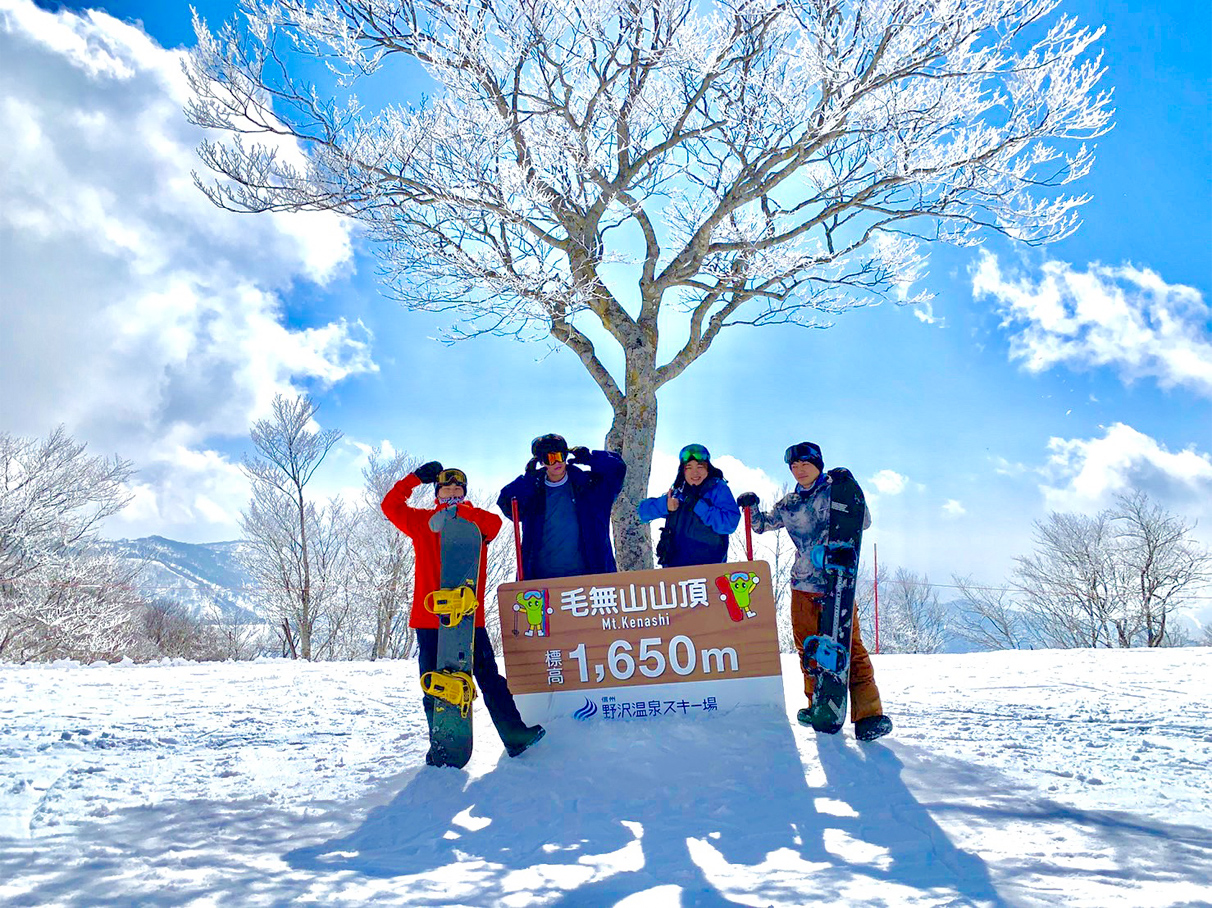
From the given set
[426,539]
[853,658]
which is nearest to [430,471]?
[426,539]

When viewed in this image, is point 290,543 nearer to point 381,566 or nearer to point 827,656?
point 381,566

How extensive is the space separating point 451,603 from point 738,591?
1.71 metres

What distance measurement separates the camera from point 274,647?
2552cm

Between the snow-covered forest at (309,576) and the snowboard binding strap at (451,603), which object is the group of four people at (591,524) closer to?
the snowboard binding strap at (451,603)

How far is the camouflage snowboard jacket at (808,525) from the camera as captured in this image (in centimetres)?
414

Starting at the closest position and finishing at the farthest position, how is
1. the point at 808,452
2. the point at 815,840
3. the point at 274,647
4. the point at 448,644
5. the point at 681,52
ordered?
the point at 815,840, the point at 448,644, the point at 808,452, the point at 681,52, the point at 274,647

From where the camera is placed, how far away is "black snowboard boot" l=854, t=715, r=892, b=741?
12.6 feet

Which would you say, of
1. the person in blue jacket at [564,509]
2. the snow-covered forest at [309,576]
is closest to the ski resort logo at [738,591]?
the person in blue jacket at [564,509]

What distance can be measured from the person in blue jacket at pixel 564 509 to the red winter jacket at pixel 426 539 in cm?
61

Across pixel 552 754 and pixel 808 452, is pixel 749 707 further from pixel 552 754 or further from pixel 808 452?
pixel 808 452

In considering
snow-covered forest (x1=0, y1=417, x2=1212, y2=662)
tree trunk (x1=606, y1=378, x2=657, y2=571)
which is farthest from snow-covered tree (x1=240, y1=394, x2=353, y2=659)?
tree trunk (x1=606, y1=378, x2=657, y2=571)

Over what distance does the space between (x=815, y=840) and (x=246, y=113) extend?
871cm

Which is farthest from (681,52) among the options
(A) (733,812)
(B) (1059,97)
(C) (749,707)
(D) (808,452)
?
(A) (733,812)

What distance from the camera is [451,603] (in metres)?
3.77
